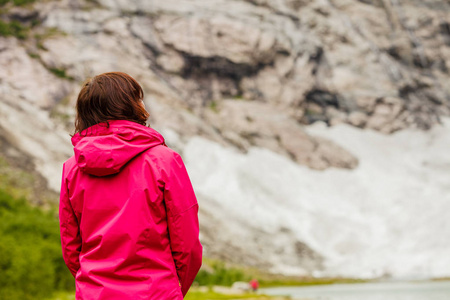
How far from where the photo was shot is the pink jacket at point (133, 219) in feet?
9.06

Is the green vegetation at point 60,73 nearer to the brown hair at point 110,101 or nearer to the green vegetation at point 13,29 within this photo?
the green vegetation at point 13,29

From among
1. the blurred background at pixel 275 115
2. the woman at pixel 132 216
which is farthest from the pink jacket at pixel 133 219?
the blurred background at pixel 275 115

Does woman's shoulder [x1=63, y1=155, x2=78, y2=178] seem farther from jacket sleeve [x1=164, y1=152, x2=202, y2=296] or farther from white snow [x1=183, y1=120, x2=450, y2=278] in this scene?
white snow [x1=183, y1=120, x2=450, y2=278]

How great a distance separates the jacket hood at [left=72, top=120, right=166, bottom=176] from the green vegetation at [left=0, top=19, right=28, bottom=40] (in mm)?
60869

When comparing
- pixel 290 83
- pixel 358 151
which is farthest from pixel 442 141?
pixel 290 83

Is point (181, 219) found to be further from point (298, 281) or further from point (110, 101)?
point (298, 281)

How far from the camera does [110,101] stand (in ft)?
10.1

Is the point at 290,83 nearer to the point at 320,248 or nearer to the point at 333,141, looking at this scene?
the point at 333,141

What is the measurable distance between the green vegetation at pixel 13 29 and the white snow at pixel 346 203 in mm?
22362

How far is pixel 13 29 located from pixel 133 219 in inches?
2489

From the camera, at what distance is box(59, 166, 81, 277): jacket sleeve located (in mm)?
3119

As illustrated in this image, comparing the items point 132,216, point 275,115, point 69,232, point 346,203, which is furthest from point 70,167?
point 275,115

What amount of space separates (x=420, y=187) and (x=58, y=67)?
4214 cm

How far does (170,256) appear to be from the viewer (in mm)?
2881
